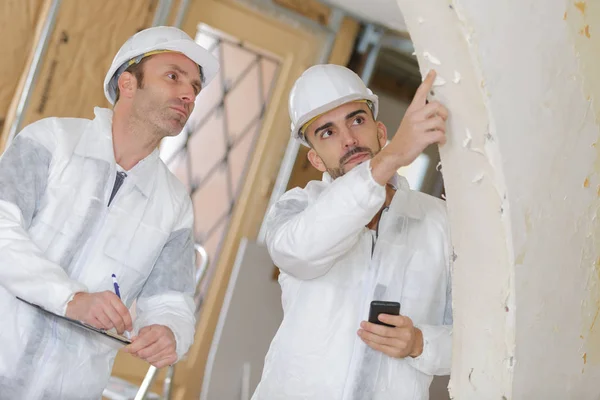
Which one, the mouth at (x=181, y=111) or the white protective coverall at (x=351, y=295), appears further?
the mouth at (x=181, y=111)

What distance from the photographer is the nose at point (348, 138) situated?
1811 millimetres

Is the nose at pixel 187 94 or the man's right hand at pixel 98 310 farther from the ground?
the nose at pixel 187 94

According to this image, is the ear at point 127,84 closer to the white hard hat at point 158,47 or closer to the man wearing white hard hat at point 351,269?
the white hard hat at point 158,47

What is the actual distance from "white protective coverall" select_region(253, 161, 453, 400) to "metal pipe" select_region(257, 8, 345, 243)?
8.13ft

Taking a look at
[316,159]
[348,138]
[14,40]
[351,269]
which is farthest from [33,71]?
[351,269]

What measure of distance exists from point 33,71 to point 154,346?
6.52 ft

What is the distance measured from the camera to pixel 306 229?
158 cm

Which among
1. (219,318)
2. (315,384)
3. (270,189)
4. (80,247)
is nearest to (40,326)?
(80,247)

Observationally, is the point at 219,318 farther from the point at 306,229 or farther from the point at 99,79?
the point at 306,229

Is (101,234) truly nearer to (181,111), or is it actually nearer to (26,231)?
(26,231)

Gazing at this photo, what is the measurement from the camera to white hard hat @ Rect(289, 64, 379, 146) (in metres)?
1.83

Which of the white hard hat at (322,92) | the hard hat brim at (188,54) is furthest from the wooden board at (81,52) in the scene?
the white hard hat at (322,92)

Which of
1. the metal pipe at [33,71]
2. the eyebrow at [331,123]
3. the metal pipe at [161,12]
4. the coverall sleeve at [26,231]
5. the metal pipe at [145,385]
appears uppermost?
the metal pipe at [161,12]

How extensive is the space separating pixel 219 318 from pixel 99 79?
148cm
